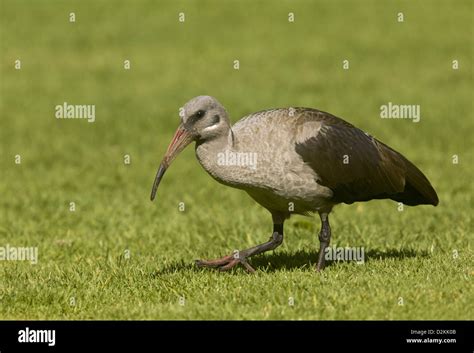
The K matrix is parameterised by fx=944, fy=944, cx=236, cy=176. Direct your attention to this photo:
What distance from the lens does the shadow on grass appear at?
8562 millimetres

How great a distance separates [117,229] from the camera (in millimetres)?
11250

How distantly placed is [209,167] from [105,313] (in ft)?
4.75

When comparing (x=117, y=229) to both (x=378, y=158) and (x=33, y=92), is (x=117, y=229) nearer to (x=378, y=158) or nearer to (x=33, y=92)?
(x=378, y=158)

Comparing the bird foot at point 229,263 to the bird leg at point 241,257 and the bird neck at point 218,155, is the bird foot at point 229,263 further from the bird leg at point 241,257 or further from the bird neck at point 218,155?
the bird neck at point 218,155

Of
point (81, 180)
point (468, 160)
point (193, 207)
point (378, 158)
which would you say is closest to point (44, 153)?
point (81, 180)
